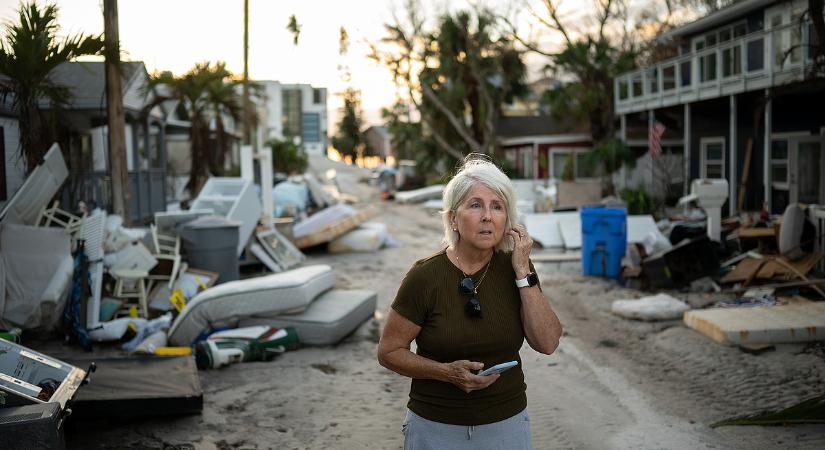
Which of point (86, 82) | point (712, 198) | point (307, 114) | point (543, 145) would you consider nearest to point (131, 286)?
point (86, 82)

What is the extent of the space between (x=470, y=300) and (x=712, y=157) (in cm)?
2206

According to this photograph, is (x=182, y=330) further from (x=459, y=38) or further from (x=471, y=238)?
(x=459, y=38)

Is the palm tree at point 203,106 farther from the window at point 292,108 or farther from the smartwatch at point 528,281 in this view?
the window at point 292,108

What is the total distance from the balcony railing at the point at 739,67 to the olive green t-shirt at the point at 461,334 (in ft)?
42.0

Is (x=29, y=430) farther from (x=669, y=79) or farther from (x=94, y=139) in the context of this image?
(x=669, y=79)

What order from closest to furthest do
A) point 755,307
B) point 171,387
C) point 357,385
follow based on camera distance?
point 171,387, point 357,385, point 755,307

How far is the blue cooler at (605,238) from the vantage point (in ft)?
41.2

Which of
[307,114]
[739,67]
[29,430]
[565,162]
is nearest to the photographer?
[29,430]

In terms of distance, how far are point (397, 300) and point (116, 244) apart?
7640 millimetres

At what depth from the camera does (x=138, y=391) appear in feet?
18.5

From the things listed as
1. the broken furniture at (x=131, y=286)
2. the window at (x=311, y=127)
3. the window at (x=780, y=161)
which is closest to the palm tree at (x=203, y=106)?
the broken furniture at (x=131, y=286)

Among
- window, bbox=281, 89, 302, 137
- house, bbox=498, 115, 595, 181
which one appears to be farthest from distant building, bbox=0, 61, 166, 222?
window, bbox=281, 89, 302, 137

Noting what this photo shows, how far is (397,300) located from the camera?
113 inches

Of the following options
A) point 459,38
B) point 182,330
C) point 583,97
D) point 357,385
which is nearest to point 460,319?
point 357,385
